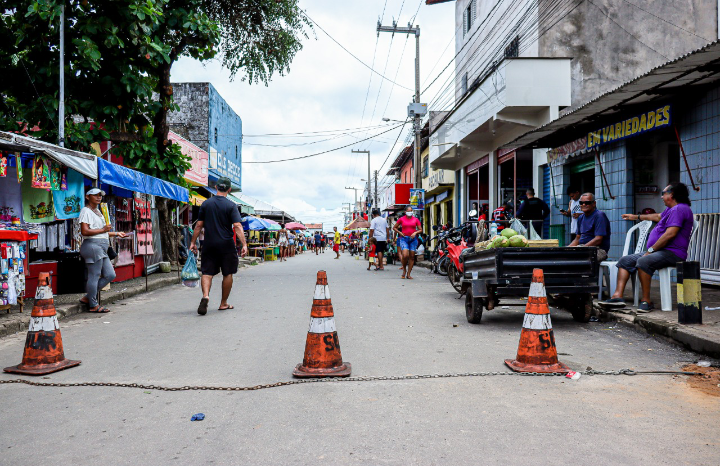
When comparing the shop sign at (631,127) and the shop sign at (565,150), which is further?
the shop sign at (565,150)

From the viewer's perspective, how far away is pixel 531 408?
338 cm

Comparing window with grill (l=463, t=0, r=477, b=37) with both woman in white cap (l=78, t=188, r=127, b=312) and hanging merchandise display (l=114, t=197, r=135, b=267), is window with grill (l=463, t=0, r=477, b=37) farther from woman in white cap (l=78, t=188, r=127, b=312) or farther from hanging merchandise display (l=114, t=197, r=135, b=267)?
woman in white cap (l=78, t=188, r=127, b=312)

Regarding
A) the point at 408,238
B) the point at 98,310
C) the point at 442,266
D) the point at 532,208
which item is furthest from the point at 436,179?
the point at 98,310

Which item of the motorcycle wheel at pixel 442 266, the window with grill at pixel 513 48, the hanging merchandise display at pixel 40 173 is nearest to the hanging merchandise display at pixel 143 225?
the hanging merchandise display at pixel 40 173

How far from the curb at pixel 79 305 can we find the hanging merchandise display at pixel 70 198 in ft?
4.80

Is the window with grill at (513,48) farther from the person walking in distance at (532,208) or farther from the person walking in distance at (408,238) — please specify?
the person walking in distance at (408,238)

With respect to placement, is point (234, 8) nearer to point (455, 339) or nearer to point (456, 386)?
point (455, 339)

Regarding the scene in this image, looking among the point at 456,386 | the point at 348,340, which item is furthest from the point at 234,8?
the point at 456,386

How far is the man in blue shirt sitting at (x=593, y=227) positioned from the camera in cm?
777

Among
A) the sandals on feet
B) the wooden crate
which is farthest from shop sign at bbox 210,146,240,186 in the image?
the wooden crate

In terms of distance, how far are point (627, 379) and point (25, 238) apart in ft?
22.6

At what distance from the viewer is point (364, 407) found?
3430 millimetres

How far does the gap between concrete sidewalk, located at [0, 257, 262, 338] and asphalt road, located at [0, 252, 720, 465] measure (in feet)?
2.20

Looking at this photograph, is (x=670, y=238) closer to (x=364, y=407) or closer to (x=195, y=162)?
(x=364, y=407)
